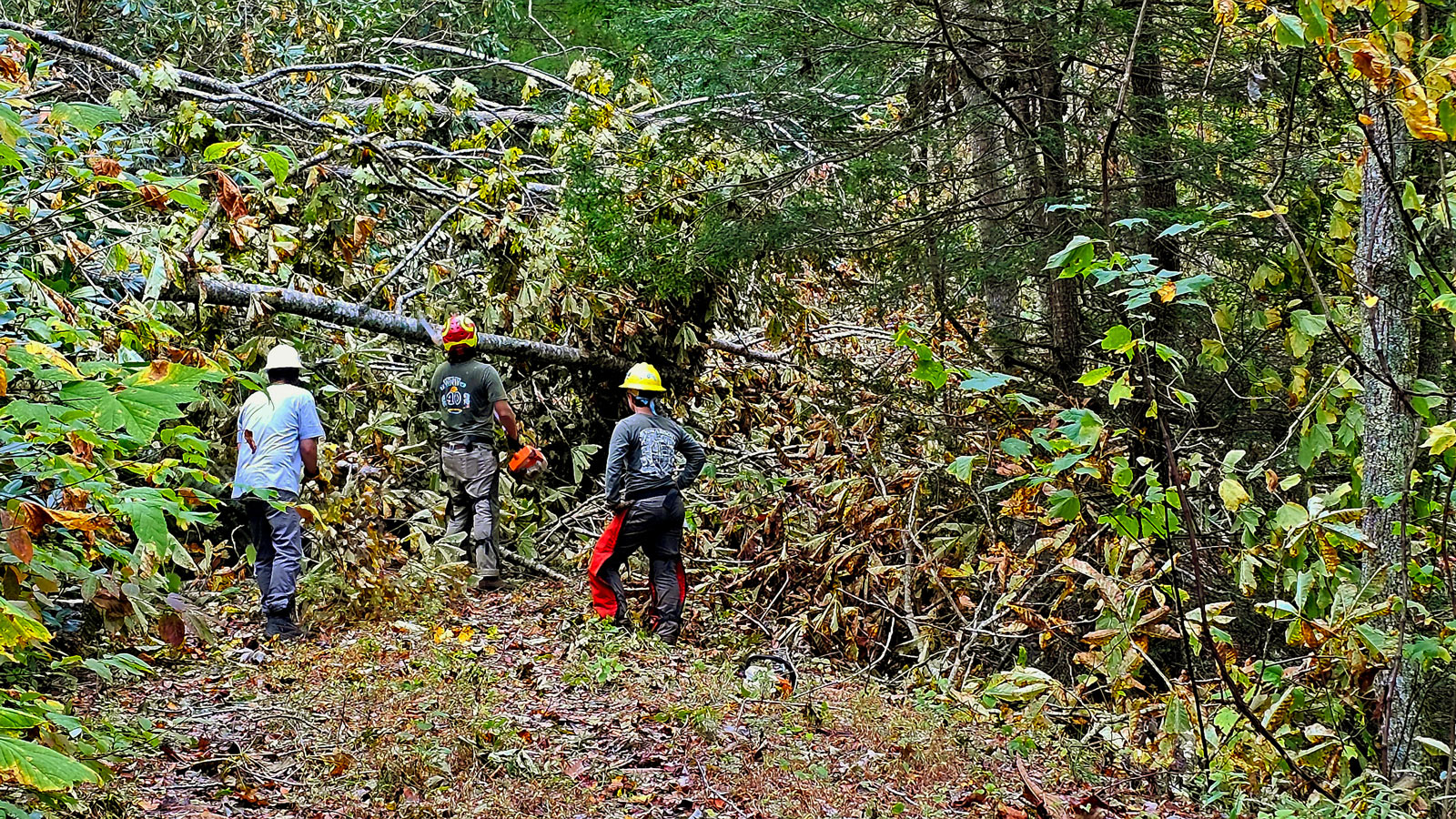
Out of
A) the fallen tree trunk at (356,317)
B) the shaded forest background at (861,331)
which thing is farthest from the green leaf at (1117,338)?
the fallen tree trunk at (356,317)

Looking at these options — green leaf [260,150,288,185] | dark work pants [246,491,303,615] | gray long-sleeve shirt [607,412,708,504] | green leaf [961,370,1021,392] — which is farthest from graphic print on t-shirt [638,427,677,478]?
green leaf [260,150,288,185]

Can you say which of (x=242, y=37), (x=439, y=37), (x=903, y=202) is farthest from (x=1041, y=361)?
(x=439, y=37)

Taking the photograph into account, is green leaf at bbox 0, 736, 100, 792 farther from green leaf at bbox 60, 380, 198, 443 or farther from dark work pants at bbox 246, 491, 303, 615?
dark work pants at bbox 246, 491, 303, 615

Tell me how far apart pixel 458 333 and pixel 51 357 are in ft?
19.2

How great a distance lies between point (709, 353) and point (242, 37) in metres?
4.66

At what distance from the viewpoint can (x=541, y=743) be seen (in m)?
5.70

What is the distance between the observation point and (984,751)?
19.6 ft

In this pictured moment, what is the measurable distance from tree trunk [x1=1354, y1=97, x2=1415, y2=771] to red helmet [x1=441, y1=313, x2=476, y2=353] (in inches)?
235

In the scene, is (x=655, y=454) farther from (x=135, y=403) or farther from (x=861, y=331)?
(x=135, y=403)

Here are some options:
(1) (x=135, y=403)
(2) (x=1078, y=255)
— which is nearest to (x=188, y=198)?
(1) (x=135, y=403)

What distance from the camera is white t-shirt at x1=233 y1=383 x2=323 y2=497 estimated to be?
7.30 meters

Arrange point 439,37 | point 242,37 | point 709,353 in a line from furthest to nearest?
point 439,37 < point 709,353 < point 242,37

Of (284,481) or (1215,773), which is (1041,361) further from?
(284,481)

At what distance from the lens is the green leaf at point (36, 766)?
2516mm
